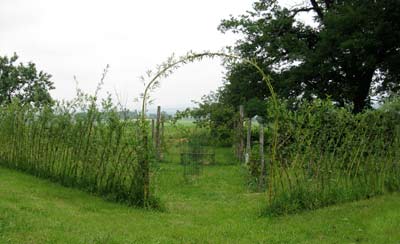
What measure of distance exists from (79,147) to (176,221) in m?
2.75

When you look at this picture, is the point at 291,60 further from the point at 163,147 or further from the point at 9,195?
the point at 9,195

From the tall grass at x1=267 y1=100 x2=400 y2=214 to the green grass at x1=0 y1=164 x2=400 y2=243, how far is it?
0.35m

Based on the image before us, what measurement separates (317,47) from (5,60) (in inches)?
677

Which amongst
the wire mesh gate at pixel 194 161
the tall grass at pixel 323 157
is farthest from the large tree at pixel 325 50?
the tall grass at pixel 323 157

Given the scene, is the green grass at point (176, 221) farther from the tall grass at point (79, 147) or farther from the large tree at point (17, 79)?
the large tree at point (17, 79)

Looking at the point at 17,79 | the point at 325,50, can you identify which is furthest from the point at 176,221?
the point at 17,79

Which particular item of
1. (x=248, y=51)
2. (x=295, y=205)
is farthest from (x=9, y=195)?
(x=248, y=51)

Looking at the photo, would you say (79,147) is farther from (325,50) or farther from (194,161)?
(325,50)

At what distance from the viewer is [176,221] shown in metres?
6.77

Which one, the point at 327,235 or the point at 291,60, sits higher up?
the point at 291,60

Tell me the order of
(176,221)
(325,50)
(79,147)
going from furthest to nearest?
(325,50) → (79,147) → (176,221)

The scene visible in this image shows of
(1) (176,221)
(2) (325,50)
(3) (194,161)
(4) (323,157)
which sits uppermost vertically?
(2) (325,50)

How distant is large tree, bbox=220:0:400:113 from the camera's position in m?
15.3

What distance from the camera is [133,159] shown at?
7.66 m
